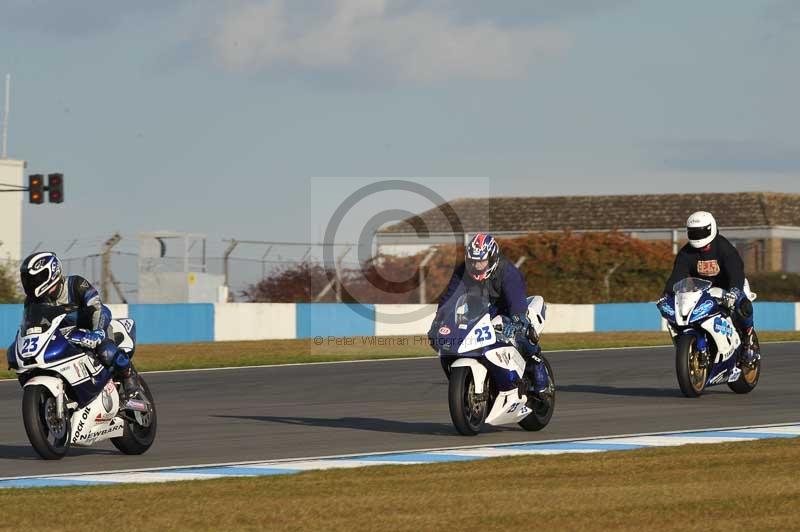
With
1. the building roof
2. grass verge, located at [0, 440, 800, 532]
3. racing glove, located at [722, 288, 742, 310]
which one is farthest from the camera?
the building roof

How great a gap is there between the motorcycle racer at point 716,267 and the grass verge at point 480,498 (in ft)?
19.1

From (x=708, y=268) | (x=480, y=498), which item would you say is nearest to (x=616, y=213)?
(x=708, y=268)

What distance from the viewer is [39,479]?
9.61m

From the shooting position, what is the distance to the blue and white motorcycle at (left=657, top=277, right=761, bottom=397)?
15344mm

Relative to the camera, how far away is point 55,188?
133 feet

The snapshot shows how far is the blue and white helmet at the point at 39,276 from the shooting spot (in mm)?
10672

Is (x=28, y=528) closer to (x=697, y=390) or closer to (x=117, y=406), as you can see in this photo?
(x=117, y=406)

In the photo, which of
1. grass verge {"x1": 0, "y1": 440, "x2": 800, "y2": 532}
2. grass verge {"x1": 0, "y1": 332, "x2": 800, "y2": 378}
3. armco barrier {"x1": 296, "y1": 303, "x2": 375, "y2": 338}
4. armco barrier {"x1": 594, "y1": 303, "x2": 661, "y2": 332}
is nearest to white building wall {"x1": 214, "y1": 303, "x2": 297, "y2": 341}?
armco barrier {"x1": 296, "y1": 303, "x2": 375, "y2": 338}

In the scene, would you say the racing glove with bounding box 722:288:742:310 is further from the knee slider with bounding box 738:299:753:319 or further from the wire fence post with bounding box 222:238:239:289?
the wire fence post with bounding box 222:238:239:289

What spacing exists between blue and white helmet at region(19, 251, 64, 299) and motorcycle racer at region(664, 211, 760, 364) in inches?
286

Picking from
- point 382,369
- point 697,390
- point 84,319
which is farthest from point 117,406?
point 382,369

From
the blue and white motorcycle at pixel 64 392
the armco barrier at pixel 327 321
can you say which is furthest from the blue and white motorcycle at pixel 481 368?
the armco barrier at pixel 327 321

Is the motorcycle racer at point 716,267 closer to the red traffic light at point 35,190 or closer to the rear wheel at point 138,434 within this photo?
the rear wheel at point 138,434

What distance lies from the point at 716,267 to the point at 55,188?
91.4 ft
